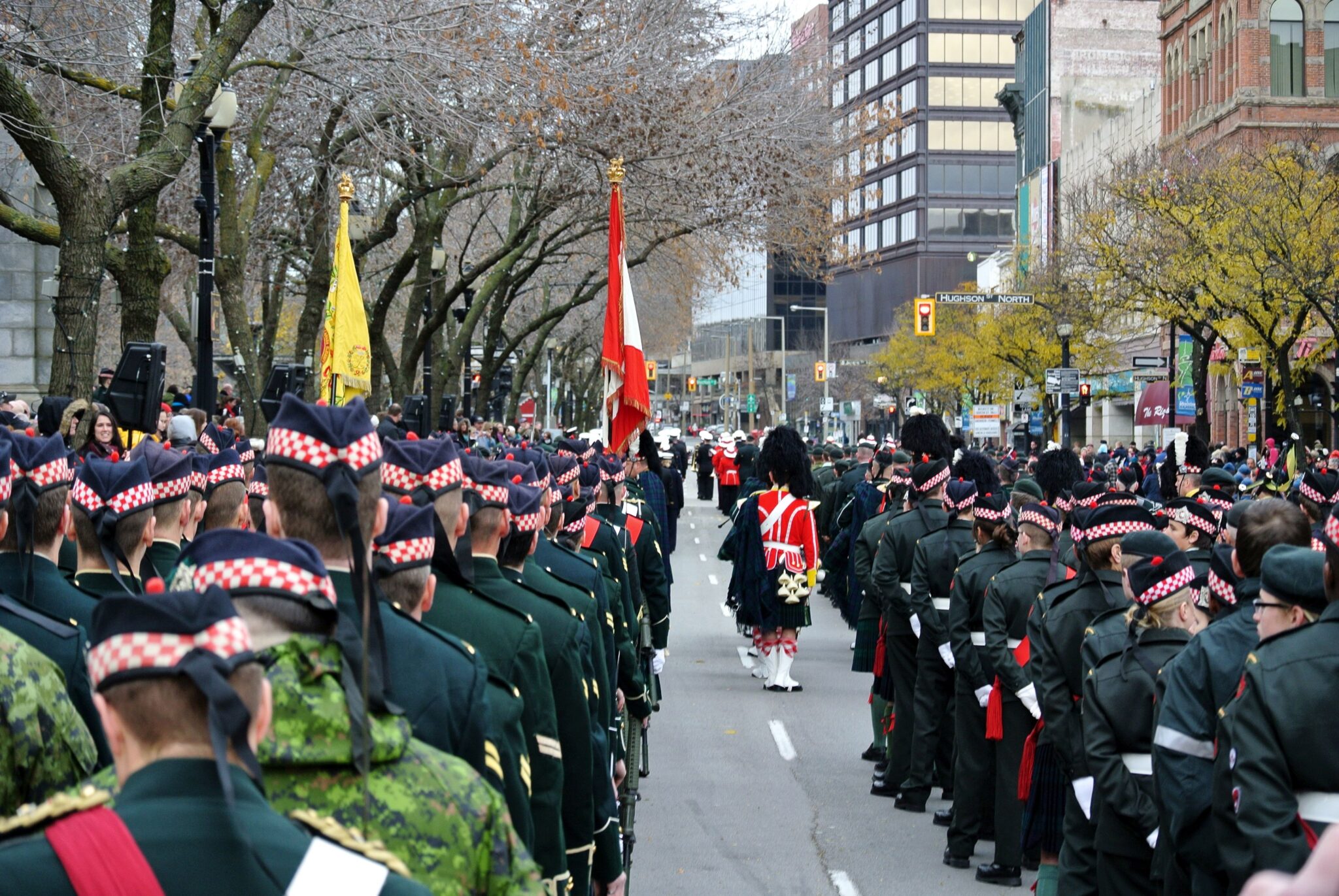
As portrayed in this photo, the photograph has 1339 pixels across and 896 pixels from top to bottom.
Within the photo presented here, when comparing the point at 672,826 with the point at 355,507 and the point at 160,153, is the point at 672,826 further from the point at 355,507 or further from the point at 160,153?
the point at 355,507

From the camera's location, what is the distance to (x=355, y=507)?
329 cm

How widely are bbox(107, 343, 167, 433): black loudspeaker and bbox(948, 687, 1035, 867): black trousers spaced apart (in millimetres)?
5920

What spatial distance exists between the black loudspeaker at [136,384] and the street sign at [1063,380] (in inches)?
1043

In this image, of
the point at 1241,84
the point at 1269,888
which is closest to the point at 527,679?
the point at 1269,888

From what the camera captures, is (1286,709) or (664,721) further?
(664,721)

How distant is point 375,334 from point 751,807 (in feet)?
58.8

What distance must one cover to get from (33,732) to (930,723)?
24.4ft

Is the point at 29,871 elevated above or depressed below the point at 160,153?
below

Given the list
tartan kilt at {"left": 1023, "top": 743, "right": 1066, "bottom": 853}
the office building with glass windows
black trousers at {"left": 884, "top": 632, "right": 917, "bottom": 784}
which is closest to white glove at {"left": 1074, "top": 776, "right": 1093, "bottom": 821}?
tartan kilt at {"left": 1023, "top": 743, "right": 1066, "bottom": 853}

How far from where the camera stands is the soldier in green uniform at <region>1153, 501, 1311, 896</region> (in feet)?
17.7

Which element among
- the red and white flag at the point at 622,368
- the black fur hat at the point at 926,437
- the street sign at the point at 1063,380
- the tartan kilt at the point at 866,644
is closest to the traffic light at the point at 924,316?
the street sign at the point at 1063,380

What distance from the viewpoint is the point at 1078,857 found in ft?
21.3

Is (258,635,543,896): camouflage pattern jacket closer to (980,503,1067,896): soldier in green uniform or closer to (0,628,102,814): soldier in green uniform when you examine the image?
(0,628,102,814): soldier in green uniform

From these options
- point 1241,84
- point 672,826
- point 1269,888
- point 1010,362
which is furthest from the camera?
point 1010,362
